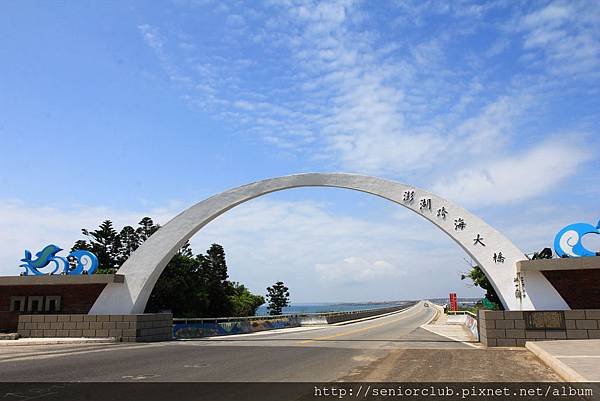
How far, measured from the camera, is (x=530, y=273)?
18766 millimetres

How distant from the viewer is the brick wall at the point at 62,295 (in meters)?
22.6

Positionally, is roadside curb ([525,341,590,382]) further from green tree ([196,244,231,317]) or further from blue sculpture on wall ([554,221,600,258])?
green tree ([196,244,231,317])

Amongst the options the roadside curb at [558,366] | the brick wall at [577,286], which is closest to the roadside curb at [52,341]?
the roadside curb at [558,366]

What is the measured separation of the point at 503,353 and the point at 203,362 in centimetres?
938

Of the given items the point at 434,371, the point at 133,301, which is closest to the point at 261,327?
the point at 133,301

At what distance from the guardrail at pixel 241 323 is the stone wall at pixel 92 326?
3.54m

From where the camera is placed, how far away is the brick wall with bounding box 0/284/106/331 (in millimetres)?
22641

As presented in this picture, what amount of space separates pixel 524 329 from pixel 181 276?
37.0 m

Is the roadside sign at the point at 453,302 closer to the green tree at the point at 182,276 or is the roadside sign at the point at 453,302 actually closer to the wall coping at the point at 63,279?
the green tree at the point at 182,276

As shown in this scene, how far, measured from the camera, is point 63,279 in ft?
73.0

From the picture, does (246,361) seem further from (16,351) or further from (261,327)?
(261,327)

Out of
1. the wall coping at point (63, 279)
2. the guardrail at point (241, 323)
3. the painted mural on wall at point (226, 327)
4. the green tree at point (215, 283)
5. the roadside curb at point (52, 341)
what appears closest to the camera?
the roadside curb at point (52, 341)

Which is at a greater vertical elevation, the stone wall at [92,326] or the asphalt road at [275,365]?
the stone wall at [92,326]

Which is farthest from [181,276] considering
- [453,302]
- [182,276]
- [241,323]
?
[453,302]
